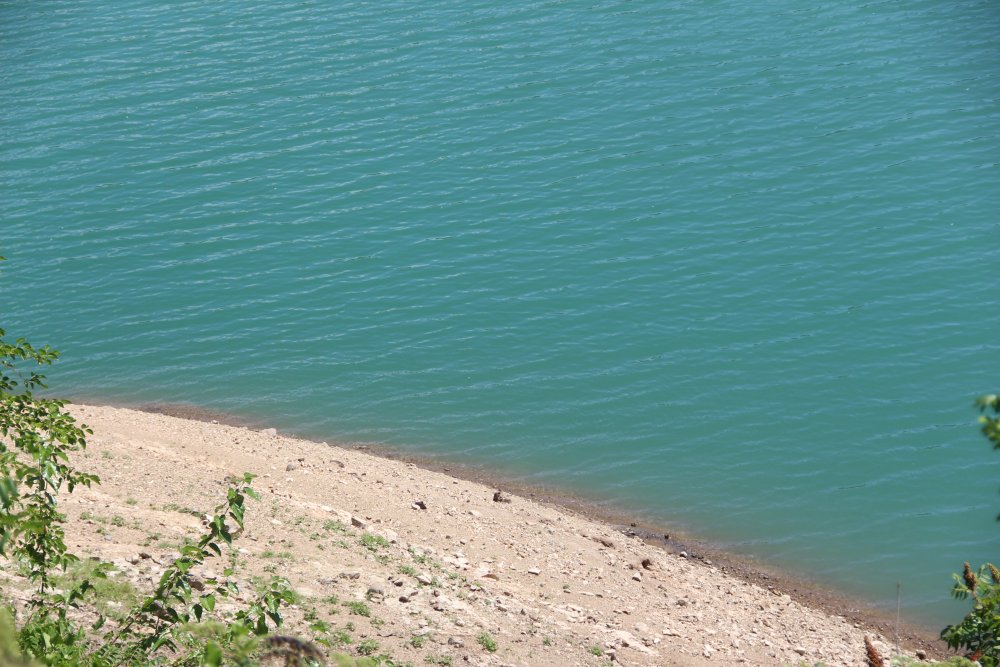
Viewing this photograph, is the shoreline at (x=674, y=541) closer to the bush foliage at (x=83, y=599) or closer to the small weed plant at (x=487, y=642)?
the small weed plant at (x=487, y=642)

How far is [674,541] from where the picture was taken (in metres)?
25.1

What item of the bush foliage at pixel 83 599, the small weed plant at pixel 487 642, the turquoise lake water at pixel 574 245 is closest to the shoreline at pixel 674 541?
the turquoise lake water at pixel 574 245

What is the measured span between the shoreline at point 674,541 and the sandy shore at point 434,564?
0.63 ft

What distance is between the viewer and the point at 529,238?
121 ft

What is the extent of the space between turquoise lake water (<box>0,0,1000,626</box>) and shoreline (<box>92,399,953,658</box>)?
1.40ft

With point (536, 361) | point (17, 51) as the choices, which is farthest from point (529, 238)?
point (17, 51)

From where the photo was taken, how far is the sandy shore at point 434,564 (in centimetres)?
1789

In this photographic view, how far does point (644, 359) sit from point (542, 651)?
14.5 metres

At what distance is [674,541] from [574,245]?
13.1 meters

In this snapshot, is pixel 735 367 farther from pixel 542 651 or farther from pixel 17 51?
pixel 17 51

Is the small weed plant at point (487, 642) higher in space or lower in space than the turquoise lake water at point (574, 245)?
lower

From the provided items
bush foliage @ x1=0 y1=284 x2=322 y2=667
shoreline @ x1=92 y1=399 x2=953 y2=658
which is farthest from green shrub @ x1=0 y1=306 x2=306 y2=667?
shoreline @ x1=92 y1=399 x2=953 y2=658

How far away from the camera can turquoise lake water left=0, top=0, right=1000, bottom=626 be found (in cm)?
2773

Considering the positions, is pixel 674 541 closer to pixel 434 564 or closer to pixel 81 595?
pixel 434 564
